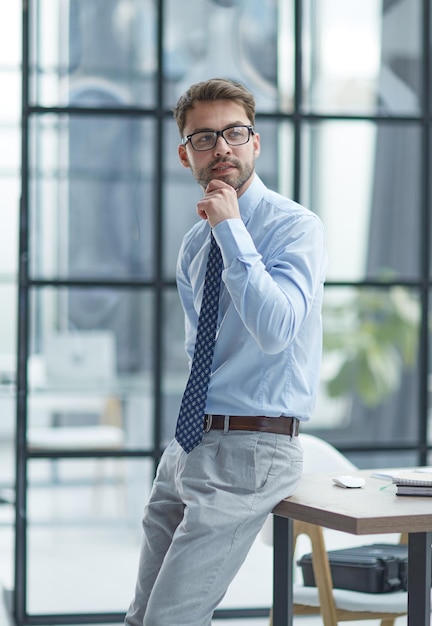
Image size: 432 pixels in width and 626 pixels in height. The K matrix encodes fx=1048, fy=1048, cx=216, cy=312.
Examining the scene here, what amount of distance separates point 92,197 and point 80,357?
1.93 feet

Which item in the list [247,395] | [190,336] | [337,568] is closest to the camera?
[247,395]

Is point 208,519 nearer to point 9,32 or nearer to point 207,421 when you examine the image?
point 207,421

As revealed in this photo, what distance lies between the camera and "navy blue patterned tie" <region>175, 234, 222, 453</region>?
2256 mm

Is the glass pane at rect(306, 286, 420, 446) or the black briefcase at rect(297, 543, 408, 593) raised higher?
the glass pane at rect(306, 286, 420, 446)

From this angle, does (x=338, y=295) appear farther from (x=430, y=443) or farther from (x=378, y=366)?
(x=430, y=443)

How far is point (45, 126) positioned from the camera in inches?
150

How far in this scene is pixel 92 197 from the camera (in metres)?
3.84

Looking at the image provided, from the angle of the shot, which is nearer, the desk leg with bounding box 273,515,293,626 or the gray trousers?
the gray trousers

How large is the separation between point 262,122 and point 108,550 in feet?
5.59

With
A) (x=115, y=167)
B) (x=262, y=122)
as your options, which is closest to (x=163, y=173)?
(x=115, y=167)

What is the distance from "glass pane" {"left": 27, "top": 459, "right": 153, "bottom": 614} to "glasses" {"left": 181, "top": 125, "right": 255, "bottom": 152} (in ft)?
5.90

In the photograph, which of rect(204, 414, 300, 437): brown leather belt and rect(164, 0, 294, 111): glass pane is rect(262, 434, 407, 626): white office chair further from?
rect(164, 0, 294, 111): glass pane

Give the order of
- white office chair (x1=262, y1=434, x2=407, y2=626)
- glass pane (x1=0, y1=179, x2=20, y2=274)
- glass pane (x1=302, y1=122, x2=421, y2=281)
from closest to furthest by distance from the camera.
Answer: white office chair (x1=262, y1=434, x2=407, y2=626)
glass pane (x1=302, y1=122, x2=421, y2=281)
glass pane (x1=0, y1=179, x2=20, y2=274)

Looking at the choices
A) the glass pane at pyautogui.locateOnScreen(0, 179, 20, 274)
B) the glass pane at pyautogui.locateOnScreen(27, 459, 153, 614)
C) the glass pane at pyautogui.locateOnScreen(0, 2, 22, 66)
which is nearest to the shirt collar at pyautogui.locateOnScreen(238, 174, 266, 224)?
the glass pane at pyautogui.locateOnScreen(27, 459, 153, 614)
